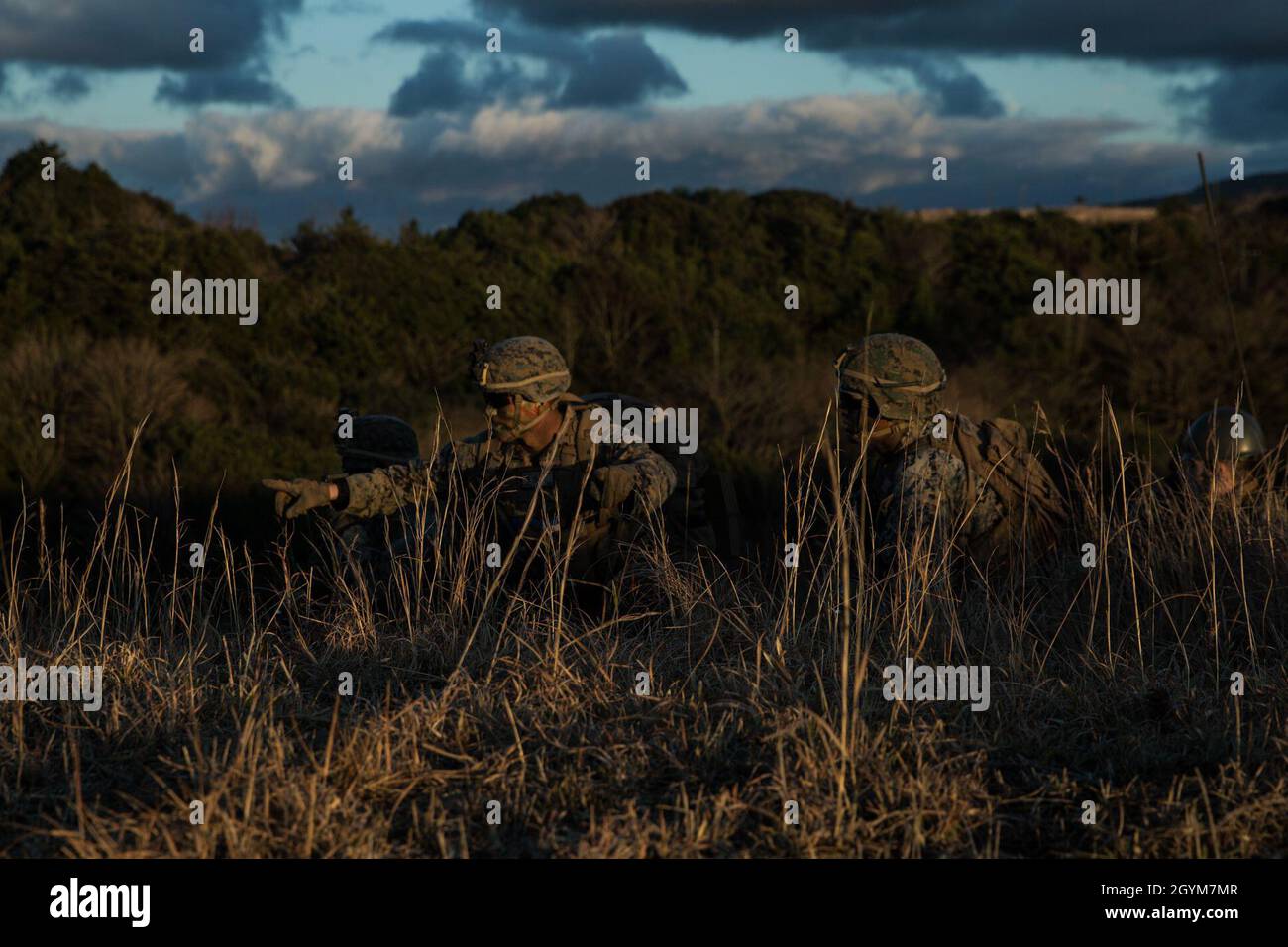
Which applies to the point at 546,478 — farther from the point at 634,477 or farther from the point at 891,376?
the point at 891,376

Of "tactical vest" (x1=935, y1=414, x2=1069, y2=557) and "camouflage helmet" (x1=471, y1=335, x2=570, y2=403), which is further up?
"camouflage helmet" (x1=471, y1=335, x2=570, y2=403)

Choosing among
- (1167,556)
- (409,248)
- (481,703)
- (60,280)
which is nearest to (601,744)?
(481,703)

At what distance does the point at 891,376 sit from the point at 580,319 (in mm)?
18621

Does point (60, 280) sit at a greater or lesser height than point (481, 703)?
greater

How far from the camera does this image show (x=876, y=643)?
4254 mm

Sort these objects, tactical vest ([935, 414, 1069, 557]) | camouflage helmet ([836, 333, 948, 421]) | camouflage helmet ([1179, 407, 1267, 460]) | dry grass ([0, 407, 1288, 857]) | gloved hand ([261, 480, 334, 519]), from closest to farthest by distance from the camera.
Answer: dry grass ([0, 407, 1288, 857])
camouflage helmet ([836, 333, 948, 421])
tactical vest ([935, 414, 1069, 557])
gloved hand ([261, 480, 334, 519])
camouflage helmet ([1179, 407, 1267, 460])

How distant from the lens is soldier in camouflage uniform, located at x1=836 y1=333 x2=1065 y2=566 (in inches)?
194

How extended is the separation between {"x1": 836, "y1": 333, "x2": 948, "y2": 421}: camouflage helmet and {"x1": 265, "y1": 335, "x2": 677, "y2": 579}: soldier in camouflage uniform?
35.3 inches

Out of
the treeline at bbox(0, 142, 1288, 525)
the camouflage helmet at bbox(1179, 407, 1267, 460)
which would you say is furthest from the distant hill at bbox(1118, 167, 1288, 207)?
the camouflage helmet at bbox(1179, 407, 1267, 460)

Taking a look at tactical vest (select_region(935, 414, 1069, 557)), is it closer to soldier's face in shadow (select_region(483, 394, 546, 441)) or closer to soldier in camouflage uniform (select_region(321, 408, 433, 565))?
soldier's face in shadow (select_region(483, 394, 546, 441))

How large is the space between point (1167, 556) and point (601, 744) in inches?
106

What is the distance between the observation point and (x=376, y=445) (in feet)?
21.8

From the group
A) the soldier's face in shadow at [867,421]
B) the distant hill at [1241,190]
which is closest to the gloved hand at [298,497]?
the soldier's face in shadow at [867,421]

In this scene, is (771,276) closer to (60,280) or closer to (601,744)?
(60,280)
